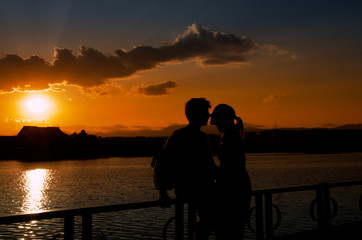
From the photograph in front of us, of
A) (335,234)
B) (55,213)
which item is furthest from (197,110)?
(335,234)

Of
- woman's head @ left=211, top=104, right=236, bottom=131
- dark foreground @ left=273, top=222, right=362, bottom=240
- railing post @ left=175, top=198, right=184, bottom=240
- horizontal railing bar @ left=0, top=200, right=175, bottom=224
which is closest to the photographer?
horizontal railing bar @ left=0, top=200, right=175, bottom=224

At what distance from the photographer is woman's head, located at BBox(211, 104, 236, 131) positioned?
4598 millimetres

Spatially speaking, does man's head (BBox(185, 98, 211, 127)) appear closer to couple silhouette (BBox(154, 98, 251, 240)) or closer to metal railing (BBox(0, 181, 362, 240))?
couple silhouette (BBox(154, 98, 251, 240))

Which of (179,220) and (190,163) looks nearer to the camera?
(190,163)

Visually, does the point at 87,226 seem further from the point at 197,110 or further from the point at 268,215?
the point at 268,215

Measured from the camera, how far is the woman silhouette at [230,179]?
14.7 feet

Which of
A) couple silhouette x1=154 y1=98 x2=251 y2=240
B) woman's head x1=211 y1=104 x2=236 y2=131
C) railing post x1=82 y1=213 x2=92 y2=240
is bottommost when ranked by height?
railing post x1=82 y1=213 x2=92 y2=240

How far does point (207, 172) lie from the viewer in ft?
14.4

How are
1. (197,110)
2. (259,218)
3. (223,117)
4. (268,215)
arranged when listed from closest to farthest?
(197,110)
(223,117)
(259,218)
(268,215)

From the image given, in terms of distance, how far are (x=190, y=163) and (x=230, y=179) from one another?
48 centimetres

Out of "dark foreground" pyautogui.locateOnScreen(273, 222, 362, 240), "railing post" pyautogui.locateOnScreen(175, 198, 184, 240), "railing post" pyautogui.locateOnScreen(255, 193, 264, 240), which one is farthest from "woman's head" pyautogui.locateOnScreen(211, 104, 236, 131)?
"dark foreground" pyautogui.locateOnScreen(273, 222, 362, 240)

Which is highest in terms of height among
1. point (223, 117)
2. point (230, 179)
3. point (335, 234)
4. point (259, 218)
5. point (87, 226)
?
point (223, 117)

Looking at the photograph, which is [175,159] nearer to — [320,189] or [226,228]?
[226,228]

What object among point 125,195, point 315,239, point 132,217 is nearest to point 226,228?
point 315,239
